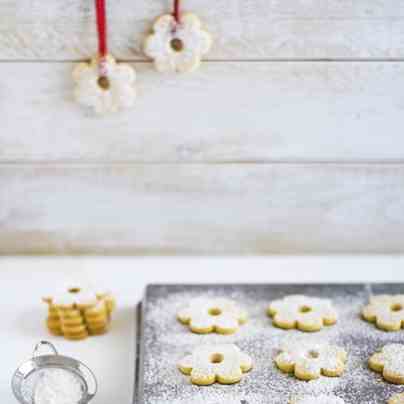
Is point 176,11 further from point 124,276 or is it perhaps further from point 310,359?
point 310,359

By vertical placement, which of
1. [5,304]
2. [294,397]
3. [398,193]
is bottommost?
[294,397]

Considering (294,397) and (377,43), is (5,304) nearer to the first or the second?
(294,397)

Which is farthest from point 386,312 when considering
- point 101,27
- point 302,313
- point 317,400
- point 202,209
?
point 101,27

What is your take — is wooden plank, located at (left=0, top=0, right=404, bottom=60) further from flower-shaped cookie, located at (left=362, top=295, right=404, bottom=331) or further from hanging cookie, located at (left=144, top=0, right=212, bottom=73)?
flower-shaped cookie, located at (left=362, top=295, right=404, bottom=331)

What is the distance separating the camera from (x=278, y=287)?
1.36 m

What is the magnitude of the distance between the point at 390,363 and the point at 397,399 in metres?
0.07

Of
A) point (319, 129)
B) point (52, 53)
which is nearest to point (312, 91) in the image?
point (319, 129)

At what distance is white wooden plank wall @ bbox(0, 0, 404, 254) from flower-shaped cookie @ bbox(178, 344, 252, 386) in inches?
15.3

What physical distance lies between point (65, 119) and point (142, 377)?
520mm

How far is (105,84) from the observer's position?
4.45ft

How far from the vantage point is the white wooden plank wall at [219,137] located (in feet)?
4.45

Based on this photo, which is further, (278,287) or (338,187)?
(338,187)

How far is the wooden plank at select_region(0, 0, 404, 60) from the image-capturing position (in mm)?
1344

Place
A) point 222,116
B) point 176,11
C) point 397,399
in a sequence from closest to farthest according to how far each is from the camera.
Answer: point 397,399, point 176,11, point 222,116
